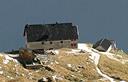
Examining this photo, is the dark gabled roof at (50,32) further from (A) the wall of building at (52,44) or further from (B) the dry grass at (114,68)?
(B) the dry grass at (114,68)

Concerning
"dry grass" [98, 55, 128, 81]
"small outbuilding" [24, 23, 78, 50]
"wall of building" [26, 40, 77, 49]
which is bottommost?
"dry grass" [98, 55, 128, 81]

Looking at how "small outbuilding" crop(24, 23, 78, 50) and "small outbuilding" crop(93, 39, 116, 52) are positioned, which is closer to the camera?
"small outbuilding" crop(24, 23, 78, 50)

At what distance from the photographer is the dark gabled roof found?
160125 mm

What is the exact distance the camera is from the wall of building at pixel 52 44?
15988cm

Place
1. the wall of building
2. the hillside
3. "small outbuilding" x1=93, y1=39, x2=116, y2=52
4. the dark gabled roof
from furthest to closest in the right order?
1. "small outbuilding" x1=93, y1=39, x2=116, y2=52
2. the dark gabled roof
3. the wall of building
4. the hillside

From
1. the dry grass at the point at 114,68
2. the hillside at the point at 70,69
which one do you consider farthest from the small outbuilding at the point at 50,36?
the dry grass at the point at 114,68

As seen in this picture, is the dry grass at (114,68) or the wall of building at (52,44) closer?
the dry grass at (114,68)

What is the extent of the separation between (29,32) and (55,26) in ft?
28.3

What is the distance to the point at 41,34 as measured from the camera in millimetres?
160500

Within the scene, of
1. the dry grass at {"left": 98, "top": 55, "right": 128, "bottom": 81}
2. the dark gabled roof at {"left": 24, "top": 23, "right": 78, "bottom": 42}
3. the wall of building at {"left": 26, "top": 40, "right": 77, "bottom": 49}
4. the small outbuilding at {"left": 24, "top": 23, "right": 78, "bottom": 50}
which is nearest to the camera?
the dry grass at {"left": 98, "top": 55, "right": 128, "bottom": 81}

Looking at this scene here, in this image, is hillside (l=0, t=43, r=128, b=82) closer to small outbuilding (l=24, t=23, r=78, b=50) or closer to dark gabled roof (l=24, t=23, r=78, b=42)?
small outbuilding (l=24, t=23, r=78, b=50)

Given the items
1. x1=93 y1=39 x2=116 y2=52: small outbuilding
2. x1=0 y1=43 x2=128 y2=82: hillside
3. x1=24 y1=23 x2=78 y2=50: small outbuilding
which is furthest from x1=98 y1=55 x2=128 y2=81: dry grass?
x1=93 y1=39 x2=116 y2=52: small outbuilding

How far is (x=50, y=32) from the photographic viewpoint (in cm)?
16112

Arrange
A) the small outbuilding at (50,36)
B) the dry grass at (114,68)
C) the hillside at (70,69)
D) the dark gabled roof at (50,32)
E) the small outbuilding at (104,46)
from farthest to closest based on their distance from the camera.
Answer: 1. the small outbuilding at (104,46)
2. the dark gabled roof at (50,32)
3. the small outbuilding at (50,36)
4. the dry grass at (114,68)
5. the hillside at (70,69)
